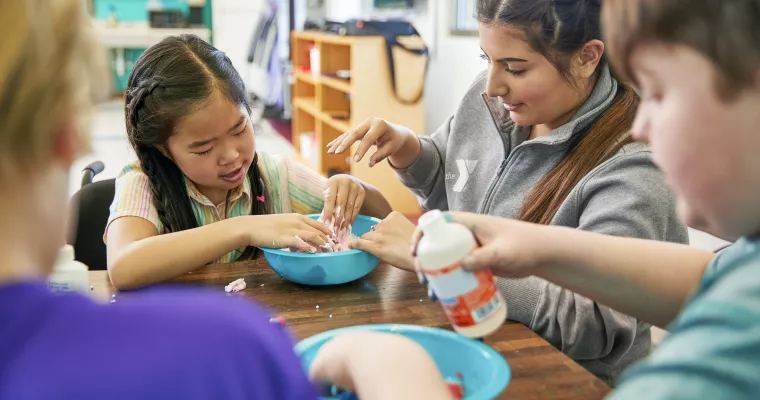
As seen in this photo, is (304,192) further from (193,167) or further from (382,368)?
(382,368)

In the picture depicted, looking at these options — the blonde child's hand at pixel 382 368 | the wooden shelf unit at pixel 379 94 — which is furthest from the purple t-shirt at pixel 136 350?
the wooden shelf unit at pixel 379 94

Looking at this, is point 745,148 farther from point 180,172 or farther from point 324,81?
point 324,81

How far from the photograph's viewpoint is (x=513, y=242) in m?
0.82

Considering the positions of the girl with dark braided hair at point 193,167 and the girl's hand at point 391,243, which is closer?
the girl's hand at point 391,243

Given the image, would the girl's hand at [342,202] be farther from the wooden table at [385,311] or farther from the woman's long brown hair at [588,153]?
the woman's long brown hair at [588,153]

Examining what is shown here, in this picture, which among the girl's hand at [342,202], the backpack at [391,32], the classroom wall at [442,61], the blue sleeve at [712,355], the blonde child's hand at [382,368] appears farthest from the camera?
the backpack at [391,32]

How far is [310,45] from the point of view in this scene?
5398mm

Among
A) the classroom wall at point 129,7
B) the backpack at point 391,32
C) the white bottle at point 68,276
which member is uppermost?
the classroom wall at point 129,7

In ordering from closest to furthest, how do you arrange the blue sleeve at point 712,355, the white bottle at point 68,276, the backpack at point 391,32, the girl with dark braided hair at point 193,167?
the blue sleeve at point 712,355 < the white bottle at point 68,276 < the girl with dark braided hair at point 193,167 < the backpack at point 391,32

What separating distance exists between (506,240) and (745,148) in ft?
1.04

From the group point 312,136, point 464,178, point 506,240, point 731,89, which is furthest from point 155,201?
point 312,136

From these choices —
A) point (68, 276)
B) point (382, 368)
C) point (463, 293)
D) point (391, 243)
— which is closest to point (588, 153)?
point (391, 243)

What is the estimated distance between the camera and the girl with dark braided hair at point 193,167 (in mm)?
1292

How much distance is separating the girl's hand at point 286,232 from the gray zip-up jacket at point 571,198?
37 centimetres
